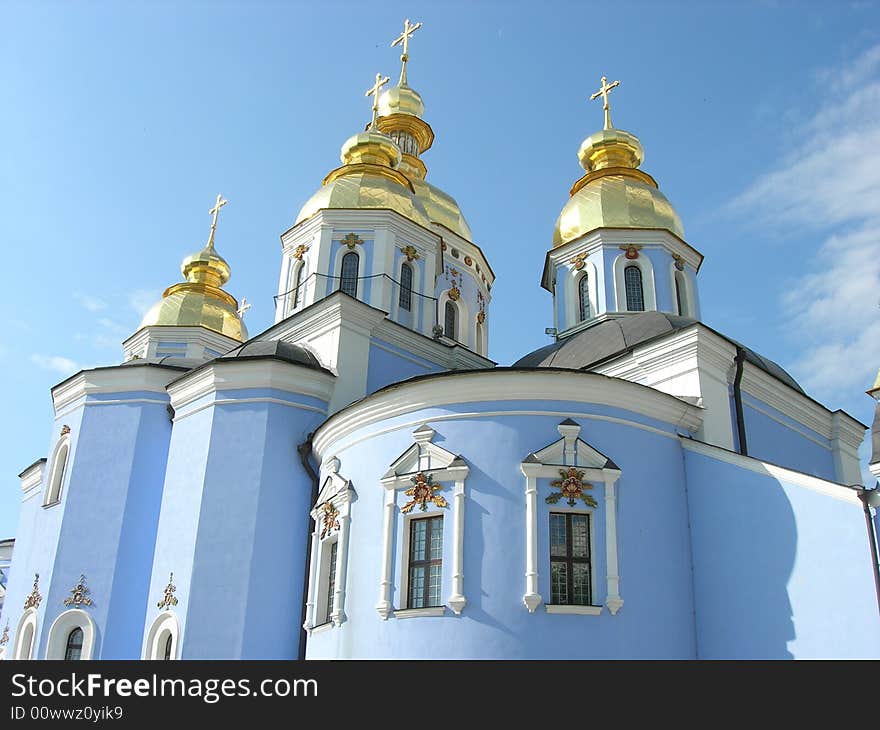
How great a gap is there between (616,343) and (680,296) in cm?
435

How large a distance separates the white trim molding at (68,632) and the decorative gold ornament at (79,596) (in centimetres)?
9

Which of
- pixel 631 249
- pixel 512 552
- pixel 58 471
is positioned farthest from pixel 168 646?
pixel 631 249

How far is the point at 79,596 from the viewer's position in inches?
503

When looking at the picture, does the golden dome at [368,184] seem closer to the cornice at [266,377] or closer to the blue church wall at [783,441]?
the cornice at [266,377]

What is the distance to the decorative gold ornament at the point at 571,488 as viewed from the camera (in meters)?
9.62

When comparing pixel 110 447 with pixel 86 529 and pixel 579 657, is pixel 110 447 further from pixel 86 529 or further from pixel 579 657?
pixel 579 657

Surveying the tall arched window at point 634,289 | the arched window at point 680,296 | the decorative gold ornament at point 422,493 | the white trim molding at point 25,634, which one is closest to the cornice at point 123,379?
the white trim molding at point 25,634

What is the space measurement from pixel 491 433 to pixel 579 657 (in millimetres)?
2429

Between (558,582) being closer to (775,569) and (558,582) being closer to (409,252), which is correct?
(775,569)

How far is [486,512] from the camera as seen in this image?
31.4ft

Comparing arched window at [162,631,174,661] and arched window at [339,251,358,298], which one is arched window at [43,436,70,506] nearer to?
arched window at [162,631,174,661]

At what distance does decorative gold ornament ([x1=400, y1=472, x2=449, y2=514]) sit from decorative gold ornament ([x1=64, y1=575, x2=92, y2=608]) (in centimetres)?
547

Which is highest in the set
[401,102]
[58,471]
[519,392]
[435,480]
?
[401,102]
